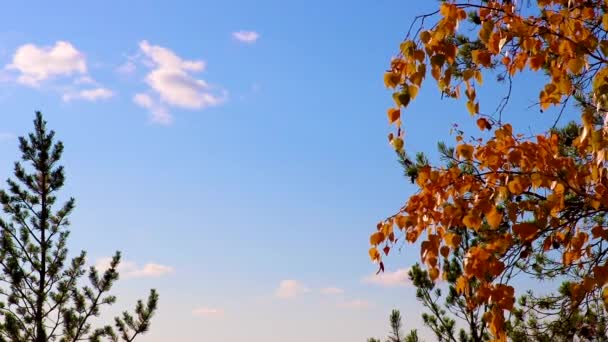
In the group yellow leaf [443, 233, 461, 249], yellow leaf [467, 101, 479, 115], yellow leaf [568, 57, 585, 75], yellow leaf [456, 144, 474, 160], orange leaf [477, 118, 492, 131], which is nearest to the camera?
yellow leaf [568, 57, 585, 75]

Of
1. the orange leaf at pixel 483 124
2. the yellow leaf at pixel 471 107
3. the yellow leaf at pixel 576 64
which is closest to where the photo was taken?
the yellow leaf at pixel 576 64

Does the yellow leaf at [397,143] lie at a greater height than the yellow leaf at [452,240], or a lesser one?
greater

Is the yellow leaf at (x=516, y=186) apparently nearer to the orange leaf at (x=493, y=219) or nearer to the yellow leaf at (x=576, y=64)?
the orange leaf at (x=493, y=219)

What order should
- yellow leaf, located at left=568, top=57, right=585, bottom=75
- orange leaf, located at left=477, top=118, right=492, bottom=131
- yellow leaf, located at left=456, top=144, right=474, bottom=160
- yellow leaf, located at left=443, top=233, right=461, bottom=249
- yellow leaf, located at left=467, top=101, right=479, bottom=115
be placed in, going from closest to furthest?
yellow leaf, located at left=568, top=57, right=585, bottom=75, yellow leaf, located at left=443, top=233, right=461, bottom=249, yellow leaf, located at left=467, top=101, right=479, bottom=115, yellow leaf, located at left=456, top=144, right=474, bottom=160, orange leaf, located at left=477, top=118, right=492, bottom=131

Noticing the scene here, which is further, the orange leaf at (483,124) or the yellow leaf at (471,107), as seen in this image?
the orange leaf at (483,124)

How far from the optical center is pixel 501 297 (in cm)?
290

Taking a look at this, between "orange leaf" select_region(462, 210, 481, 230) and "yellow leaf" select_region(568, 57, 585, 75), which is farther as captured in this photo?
"orange leaf" select_region(462, 210, 481, 230)

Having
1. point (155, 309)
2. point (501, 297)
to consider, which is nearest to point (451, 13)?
point (501, 297)

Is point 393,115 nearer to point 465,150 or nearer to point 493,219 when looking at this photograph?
point 465,150

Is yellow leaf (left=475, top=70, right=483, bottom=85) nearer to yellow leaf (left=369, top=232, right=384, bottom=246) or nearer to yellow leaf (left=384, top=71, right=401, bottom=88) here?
yellow leaf (left=384, top=71, right=401, bottom=88)

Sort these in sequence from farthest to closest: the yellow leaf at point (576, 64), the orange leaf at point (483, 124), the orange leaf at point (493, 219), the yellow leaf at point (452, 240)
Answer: the orange leaf at point (483, 124) < the yellow leaf at point (452, 240) < the orange leaf at point (493, 219) < the yellow leaf at point (576, 64)

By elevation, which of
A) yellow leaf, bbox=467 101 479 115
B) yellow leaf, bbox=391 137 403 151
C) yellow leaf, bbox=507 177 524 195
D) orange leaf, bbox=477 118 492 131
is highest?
orange leaf, bbox=477 118 492 131

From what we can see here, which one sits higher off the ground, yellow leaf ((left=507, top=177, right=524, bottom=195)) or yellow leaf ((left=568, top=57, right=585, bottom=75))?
yellow leaf ((left=568, top=57, right=585, bottom=75))

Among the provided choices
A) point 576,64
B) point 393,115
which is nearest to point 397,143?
point 393,115
